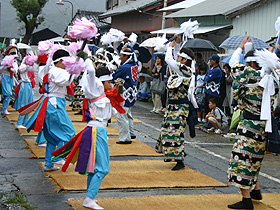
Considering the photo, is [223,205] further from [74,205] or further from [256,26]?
[256,26]

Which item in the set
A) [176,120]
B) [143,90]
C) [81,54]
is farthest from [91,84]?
[143,90]

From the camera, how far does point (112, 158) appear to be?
331 inches

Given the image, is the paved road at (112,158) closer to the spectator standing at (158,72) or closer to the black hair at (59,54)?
the black hair at (59,54)

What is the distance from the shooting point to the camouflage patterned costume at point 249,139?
18.8ft

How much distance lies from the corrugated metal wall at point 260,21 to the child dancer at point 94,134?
843cm

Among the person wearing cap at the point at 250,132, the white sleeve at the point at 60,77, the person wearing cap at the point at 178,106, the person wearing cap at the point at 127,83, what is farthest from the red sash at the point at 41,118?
the person wearing cap at the point at 250,132

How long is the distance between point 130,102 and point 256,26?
5652 mm

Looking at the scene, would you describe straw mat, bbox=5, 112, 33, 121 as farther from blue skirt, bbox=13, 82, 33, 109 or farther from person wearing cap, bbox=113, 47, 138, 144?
person wearing cap, bbox=113, 47, 138, 144

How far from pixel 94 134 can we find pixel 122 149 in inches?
141

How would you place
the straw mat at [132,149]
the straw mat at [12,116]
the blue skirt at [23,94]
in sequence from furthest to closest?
the straw mat at [12,116]
the blue skirt at [23,94]
the straw mat at [132,149]

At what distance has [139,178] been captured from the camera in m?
6.93

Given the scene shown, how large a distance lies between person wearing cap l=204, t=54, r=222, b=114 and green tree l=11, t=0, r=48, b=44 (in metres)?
37.9

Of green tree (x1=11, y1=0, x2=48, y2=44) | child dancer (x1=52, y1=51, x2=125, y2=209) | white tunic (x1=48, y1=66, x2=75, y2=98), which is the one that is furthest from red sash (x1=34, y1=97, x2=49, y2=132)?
green tree (x1=11, y1=0, x2=48, y2=44)

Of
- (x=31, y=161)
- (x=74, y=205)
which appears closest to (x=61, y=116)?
(x=31, y=161)
